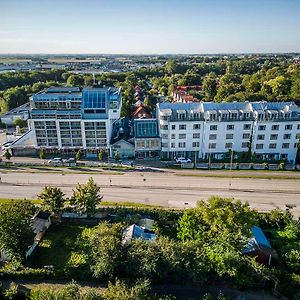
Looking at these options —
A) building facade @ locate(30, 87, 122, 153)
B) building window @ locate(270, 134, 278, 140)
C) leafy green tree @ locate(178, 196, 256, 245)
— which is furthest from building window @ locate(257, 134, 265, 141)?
leafy green tree @ locate(178, 196, 256, 245)

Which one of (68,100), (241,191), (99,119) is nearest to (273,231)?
(241,191)

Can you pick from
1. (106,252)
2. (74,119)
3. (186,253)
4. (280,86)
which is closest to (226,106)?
(74,119)

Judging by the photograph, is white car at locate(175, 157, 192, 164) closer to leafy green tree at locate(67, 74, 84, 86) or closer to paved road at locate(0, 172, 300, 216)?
paved road at locate(0, 172, 300, 216)

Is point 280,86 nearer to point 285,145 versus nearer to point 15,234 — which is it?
point 285,145

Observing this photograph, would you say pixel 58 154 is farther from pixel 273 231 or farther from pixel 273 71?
pixel 273 71

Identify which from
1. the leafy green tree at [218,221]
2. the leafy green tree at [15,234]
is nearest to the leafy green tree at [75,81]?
the leafy green tree at [15,234]
